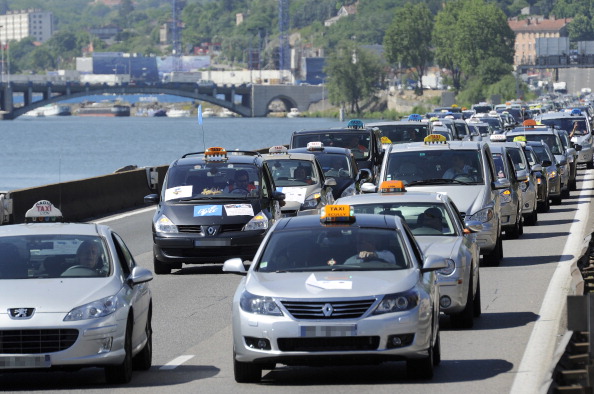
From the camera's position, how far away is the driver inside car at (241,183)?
21.4 m

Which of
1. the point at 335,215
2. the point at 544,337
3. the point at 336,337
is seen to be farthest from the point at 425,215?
the point at 336,337

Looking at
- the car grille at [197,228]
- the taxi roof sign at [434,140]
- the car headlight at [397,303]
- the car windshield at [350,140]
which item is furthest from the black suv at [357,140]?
the car headlight at [397,303]

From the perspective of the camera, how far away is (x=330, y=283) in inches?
431

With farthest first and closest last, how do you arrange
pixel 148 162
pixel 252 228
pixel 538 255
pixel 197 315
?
pixel 148 162 < pixel 538 255 < pixel 252 228 < pixel 197 315

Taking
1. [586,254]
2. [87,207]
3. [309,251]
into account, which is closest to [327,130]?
[87,207]

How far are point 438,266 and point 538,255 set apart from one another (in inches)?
445

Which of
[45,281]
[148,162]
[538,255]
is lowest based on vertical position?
[148,162]

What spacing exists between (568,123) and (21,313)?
4559cm

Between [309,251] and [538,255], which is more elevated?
[309,251]

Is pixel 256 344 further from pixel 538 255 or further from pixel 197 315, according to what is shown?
pixel 538 255

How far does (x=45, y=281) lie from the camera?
37.3 ft

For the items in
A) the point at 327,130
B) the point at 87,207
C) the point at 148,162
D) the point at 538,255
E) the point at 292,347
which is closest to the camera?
the point at 292,347

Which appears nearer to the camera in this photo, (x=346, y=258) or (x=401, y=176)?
(x=346, y=258)

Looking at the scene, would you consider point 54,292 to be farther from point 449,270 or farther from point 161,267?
point 161,267
